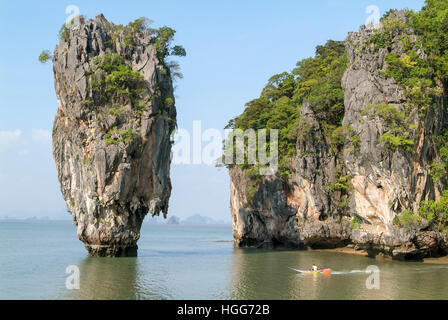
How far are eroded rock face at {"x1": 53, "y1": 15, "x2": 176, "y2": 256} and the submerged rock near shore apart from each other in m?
10.9

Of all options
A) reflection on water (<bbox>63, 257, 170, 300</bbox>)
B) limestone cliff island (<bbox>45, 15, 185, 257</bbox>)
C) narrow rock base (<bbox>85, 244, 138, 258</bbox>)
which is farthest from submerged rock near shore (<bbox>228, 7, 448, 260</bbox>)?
reflection on water (<bbox>63, 257, 170, 300</bbox>)

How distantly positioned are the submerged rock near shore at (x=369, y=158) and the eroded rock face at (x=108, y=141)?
10.9 meters

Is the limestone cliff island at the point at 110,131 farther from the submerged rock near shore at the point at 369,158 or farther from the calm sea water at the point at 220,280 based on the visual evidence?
the submerged rock near shore at the point at 369,158

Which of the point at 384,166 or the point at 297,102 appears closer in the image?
A: the point at 384,166

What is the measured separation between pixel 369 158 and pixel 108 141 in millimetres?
17322

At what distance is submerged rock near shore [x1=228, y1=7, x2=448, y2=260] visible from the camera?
2617cm

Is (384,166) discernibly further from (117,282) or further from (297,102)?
(117,282)

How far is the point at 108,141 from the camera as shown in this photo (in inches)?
1130

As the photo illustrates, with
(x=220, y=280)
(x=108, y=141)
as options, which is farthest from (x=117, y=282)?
(x=108, y=141)

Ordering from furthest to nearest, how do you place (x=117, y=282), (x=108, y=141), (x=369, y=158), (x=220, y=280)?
(x=108, y=141) → (x=369, y=158) → (x=220, y=280) → (x=117, y=282)

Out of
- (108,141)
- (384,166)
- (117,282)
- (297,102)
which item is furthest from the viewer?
(297,102)

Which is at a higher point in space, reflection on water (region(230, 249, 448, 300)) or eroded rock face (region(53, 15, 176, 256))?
eroded rock face (region(53, 15, 176, 256))

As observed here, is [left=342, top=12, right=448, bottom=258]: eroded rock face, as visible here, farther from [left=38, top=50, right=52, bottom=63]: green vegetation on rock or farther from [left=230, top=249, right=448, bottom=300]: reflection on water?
[left=38, top=50, right=52, bottom=63]: green vegetation on rock
